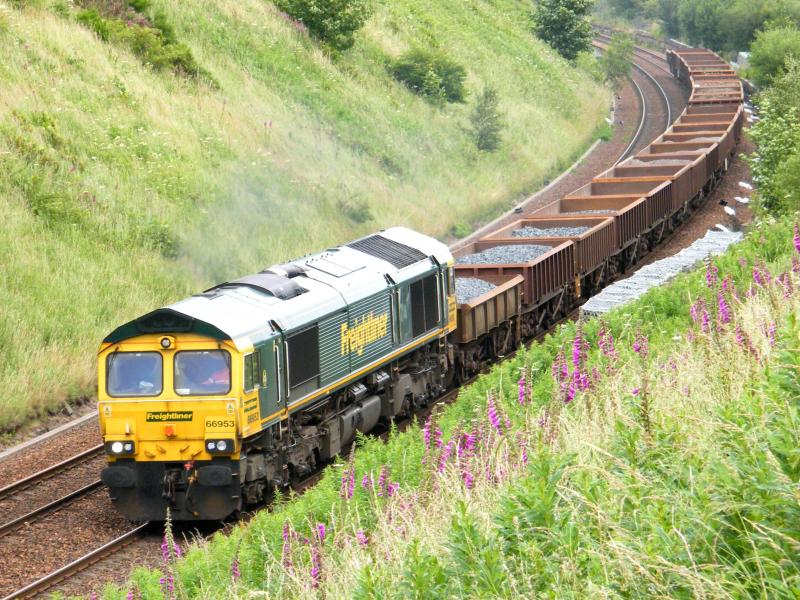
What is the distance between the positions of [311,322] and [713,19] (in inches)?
3088

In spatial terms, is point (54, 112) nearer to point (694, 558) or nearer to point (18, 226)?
point (18, 226)

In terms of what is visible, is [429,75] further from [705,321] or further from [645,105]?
[705,321]

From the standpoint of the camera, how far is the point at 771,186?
1303 inches

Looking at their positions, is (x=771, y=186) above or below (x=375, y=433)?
above

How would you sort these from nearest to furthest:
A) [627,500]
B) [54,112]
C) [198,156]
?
[627,500], [54,112], [198,156]

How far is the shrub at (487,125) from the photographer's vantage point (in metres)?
46.9

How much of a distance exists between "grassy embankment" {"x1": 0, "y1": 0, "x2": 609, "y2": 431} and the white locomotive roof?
6.22 metres

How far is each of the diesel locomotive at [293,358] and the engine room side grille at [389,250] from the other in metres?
0.04

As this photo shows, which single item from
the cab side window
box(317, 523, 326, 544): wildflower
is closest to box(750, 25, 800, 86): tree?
the cab side window

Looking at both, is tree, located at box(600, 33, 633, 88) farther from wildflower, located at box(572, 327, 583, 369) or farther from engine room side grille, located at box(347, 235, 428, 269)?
wildflower, located at box(572, 327, 583, 369)

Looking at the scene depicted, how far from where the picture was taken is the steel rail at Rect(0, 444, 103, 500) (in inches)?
671

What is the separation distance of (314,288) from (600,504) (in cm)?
1048

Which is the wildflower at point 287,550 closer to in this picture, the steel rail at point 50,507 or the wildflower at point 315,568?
the wildflower at point 315,568

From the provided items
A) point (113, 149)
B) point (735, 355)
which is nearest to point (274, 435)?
point (735, 355)
